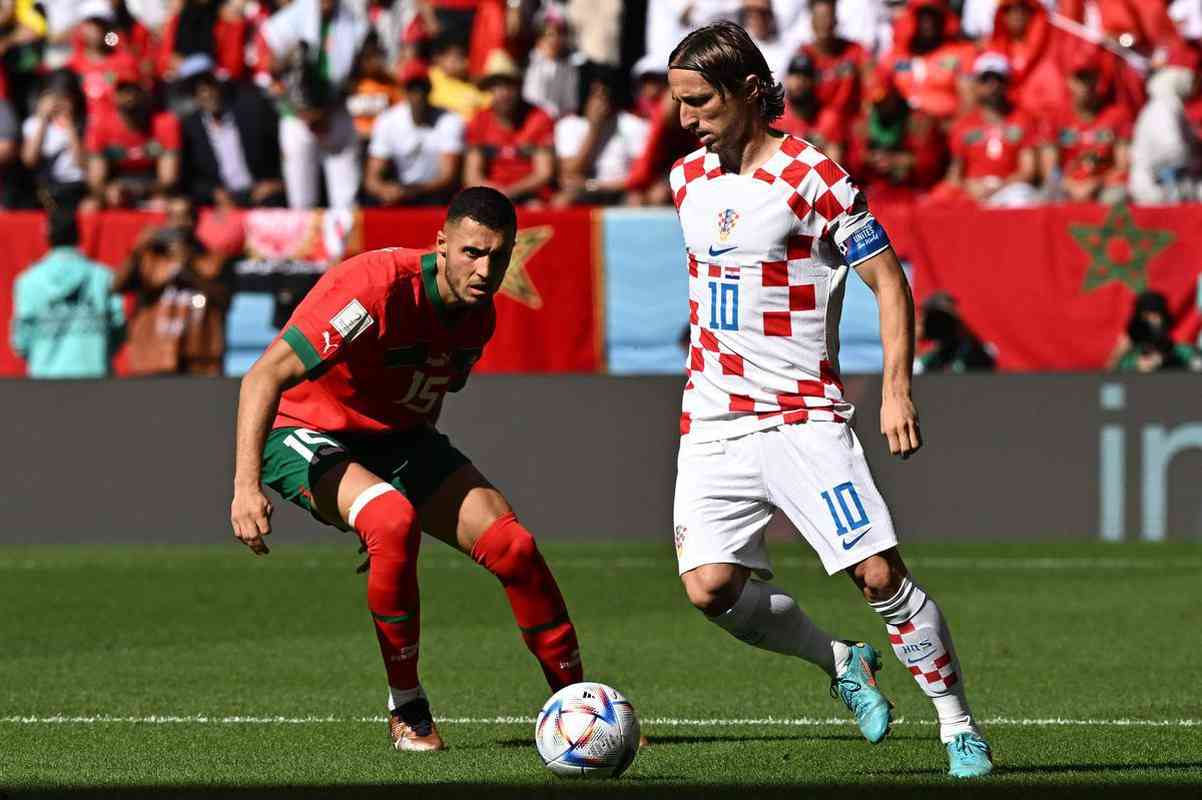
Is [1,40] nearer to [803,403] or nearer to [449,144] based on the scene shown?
[449,144]

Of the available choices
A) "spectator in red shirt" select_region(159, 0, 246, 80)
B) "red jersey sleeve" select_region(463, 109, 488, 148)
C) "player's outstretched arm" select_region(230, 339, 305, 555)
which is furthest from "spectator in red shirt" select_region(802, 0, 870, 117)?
"player's outstretched arm" select_region(230, 339, 305, 555)

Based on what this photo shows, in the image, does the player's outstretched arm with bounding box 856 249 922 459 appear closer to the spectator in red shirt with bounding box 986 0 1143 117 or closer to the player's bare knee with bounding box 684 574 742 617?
the player's bare knee with bounding box 684 574 742 617

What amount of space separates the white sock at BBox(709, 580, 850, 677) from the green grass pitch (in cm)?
31

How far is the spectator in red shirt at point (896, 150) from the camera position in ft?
54.1

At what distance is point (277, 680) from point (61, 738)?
67.7 inches

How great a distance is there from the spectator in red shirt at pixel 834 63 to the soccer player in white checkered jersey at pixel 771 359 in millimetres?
10481

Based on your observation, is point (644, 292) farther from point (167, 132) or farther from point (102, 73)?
point (102, 73)

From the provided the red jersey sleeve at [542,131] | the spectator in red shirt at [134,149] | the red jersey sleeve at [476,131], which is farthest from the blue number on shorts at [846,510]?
the spectator in red shirt at [134,149]

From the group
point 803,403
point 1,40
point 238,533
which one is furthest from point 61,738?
point 1,40

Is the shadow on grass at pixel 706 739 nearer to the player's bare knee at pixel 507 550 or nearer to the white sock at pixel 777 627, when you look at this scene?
the white sock at pixel 777 627

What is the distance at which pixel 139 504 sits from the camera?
1448 centimetres

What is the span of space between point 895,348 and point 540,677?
3.42 m

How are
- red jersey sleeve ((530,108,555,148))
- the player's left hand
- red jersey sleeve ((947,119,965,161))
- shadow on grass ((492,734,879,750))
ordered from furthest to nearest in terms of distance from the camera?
red jersey sleeve ((530,108,555,148))
red jersey sleeve ((947,119,965,161))
shadow on grass ((492,734,879,750))
the player's left hand

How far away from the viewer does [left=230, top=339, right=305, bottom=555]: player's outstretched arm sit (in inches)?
252
